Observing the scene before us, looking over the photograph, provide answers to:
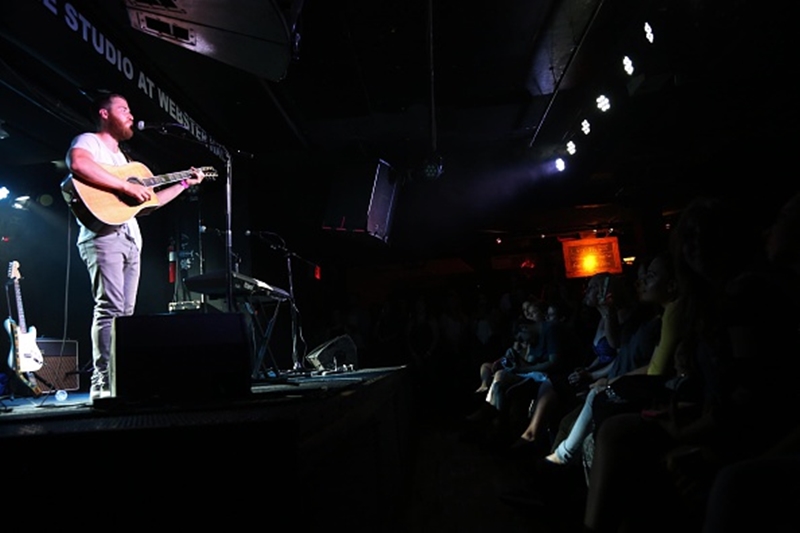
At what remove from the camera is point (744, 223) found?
1.34 meters

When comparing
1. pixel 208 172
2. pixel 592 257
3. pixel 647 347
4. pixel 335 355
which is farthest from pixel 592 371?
pixel 592 257

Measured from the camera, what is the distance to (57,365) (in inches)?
172

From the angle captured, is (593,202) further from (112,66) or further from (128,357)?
(128,357)

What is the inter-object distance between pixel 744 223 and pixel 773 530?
785mm

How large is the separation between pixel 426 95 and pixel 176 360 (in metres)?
4.33

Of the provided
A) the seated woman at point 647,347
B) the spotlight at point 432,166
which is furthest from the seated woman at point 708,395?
the spotlight at point 432,166

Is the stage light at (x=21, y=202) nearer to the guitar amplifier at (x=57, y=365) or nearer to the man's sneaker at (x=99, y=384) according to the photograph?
the guitar amplifier at (x=57, y=365)

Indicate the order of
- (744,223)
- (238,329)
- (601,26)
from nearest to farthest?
1. (744,223)
2. (238,329)
3. (601,26)

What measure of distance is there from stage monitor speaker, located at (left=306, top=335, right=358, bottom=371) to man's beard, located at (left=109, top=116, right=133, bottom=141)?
2805 millimetres

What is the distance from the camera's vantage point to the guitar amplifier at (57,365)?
13.7 feet

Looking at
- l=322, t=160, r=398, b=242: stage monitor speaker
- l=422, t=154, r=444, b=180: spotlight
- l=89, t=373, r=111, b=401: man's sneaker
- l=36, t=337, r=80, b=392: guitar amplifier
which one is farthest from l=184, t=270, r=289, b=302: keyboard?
l=422, t=154, r=444, b=180: spotlight

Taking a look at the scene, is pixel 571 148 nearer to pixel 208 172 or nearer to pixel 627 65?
→ pixel 627 65

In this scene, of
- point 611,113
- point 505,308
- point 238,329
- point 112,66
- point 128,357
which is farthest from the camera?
point 505,308

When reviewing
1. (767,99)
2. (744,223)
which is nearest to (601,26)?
(767,99)
